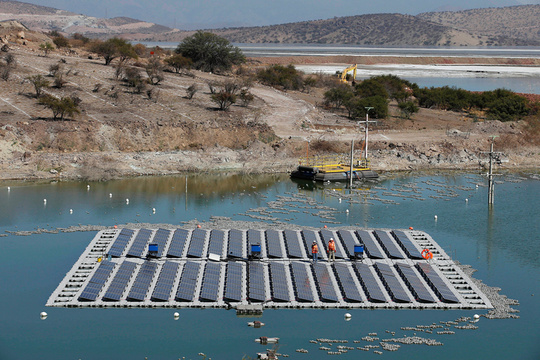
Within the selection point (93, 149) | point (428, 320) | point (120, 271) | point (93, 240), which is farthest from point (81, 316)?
point (93, 149)

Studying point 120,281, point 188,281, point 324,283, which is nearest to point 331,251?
point 324,283

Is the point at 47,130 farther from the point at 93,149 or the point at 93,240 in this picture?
the point at 93,240

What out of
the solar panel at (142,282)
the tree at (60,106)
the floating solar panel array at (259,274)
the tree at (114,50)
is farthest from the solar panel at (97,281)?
the tree at (114,50)

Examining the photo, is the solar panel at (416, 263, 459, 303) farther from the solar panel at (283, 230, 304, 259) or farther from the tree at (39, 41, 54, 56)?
the tree at (39, 41, 54, 56)

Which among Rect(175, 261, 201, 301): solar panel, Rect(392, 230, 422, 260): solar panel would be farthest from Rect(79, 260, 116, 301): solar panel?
Rect(392, 230, 422, 260): solar panel

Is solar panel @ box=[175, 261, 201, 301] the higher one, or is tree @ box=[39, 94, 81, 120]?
tree @ box=[39, 94, 81, 120]
